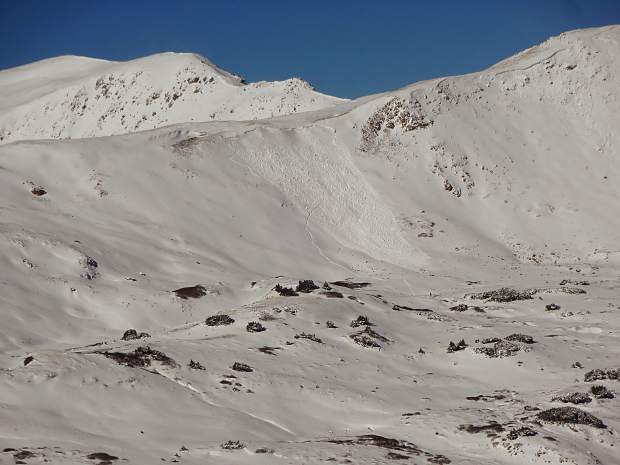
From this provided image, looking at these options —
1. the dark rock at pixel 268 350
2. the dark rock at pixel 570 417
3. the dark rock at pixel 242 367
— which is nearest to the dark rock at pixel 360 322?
the dark rock at pixel 268 350

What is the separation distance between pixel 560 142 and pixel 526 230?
15943 millimetres

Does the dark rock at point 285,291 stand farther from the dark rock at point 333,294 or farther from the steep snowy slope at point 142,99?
the steep snowy slope at point 142,99

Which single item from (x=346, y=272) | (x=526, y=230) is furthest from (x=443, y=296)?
(x=526, y=230)

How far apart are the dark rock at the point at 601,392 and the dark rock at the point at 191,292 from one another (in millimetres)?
21755

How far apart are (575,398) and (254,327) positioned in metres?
13.2

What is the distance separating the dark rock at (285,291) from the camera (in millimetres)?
35406

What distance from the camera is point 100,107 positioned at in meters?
116

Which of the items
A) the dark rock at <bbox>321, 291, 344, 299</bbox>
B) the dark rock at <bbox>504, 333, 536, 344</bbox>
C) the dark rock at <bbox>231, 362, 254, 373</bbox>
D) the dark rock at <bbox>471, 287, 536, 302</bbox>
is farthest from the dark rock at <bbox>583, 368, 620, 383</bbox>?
the dark rock at <bbox>471, 287, 536, 302</bbox>

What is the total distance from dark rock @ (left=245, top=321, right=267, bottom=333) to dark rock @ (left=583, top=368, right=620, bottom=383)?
12.8m

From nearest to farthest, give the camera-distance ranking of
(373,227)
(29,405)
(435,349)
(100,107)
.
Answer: (29,405)
(435,349)
(373,227)
(100,107)

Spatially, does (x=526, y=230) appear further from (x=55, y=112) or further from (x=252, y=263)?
(x=55, y=112)

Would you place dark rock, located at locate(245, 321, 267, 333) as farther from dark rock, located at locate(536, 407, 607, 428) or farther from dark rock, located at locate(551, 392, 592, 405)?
dark rock, located at locate(536, 407, 607, 428)

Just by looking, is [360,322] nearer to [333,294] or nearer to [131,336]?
[333,294]

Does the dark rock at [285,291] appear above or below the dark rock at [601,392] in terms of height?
above
